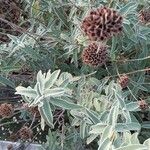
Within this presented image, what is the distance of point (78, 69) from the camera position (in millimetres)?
1675

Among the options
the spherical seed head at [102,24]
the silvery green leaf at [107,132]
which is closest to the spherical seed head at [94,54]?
the spherical seed head at [102,24]

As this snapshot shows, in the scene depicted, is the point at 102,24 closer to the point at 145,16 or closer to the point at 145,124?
the point at 145,16

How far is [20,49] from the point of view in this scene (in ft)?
5.22

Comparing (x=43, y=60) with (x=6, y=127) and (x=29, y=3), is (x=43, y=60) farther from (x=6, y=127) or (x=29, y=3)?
(x=6, y=127)

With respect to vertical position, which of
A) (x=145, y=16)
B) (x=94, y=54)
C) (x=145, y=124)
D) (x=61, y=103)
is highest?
(x=145, y=16)

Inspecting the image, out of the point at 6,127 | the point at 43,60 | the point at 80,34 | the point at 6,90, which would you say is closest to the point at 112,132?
the point at 80,34

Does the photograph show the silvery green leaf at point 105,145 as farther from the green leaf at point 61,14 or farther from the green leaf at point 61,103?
the green leaf at point 61,14

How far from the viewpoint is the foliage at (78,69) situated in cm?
123

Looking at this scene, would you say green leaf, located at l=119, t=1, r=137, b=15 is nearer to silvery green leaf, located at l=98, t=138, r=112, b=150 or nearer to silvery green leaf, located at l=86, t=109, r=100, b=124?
silvery green leaf, located at l=86, t=109, r=100, b=124

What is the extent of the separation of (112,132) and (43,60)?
26.6 inches

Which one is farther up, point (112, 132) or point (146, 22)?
Answer: point (146, 22)

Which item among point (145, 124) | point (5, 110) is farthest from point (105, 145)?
point (145, 124)

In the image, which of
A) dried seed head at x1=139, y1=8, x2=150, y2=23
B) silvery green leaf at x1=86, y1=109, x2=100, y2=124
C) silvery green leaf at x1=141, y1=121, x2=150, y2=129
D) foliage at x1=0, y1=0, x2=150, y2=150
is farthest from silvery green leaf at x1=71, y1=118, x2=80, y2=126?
dried seed head at x1=139, y1=8, x2=150, y2=23

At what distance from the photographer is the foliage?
123 cm
